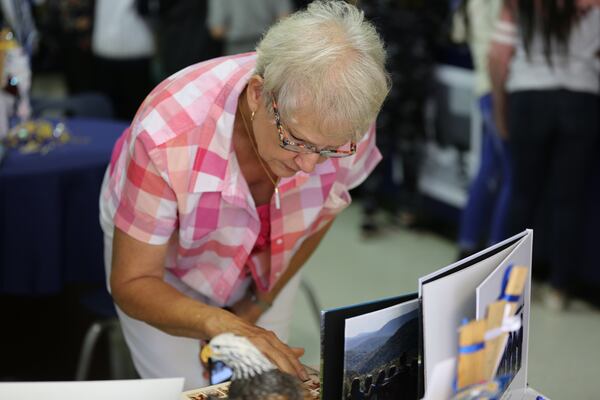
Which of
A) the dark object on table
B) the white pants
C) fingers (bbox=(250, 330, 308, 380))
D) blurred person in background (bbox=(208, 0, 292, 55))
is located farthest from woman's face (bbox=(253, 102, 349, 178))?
blurred person in background (bbox=(208, 0, 292, 55))

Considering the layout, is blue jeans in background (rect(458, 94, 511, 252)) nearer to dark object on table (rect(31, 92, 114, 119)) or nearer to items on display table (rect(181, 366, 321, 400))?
dark object on table (rect(31, 92, 114, 119))

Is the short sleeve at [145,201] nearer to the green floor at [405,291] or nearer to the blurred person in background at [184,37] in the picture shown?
the green floor at [405,291]

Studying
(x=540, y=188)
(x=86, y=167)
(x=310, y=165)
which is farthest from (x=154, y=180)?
(x=540, y=188)

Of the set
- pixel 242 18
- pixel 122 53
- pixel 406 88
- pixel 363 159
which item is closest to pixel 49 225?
pixel 363 159

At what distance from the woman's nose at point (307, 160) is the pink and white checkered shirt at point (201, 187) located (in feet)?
0.59

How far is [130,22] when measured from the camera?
5180mm

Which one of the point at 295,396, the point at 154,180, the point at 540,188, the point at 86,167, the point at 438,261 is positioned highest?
the point at 154,180

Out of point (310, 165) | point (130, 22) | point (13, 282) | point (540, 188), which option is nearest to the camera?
point (310, 165)

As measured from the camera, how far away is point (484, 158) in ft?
13.4

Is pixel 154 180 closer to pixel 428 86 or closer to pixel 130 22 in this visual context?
pixel 428 86

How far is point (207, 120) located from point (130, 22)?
3780 millimetres

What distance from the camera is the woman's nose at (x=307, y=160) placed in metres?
1.47

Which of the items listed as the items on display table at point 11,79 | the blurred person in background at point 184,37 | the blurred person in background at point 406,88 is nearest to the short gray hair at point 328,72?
the items on display table at point 11,79

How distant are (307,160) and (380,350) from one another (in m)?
0.35
